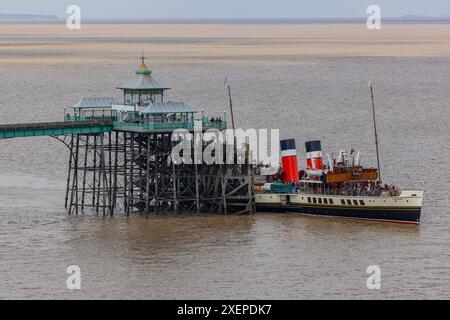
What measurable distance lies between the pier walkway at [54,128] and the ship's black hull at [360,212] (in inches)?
462

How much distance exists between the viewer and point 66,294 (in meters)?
70.6

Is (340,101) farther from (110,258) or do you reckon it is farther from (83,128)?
(110,258)

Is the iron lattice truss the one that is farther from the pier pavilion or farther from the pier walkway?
the pier walkway

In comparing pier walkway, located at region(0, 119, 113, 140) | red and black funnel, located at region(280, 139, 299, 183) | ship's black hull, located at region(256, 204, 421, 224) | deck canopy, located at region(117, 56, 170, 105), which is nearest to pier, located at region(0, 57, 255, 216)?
pier walkway, located at region(0, 119, 113, 140)

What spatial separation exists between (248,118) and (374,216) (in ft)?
201

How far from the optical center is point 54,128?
91750 millimetres

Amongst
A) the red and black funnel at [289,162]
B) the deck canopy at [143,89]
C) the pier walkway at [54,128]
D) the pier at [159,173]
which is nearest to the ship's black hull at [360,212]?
the pier at [159,173]

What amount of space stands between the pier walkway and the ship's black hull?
1173cm

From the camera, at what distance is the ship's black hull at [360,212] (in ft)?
293

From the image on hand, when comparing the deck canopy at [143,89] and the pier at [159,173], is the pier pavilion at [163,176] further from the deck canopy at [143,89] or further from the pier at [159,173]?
the deck canopy at [143,89]

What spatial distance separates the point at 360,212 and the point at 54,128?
2046 cm

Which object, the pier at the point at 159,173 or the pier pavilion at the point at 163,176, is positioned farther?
the pier pavilion at the point at 163,176

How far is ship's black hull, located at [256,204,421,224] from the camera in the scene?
293 feet
